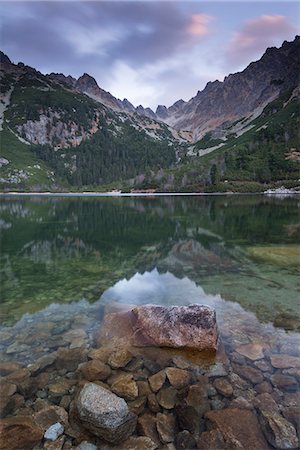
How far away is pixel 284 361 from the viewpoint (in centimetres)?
1118

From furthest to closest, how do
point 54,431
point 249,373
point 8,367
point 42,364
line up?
1. point 42,364
2. point 8,367
3. point 249,373
4. point 54,431

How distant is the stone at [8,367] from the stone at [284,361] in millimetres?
9007

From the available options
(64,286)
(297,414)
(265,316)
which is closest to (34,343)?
(64,286)

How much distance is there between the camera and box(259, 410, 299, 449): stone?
24.8 ft

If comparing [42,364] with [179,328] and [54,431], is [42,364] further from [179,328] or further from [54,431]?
[179,328]

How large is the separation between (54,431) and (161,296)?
11182 mm

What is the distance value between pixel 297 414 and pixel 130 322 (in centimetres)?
742

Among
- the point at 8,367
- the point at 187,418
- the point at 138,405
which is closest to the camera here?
the point at 187,418

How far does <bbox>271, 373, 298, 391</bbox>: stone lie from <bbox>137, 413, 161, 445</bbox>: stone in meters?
4.20

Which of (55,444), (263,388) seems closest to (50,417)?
(55,444)

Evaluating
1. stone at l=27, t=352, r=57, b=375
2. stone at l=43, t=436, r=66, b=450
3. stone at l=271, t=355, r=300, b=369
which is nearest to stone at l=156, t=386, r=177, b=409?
stone at l=43, t=436, r=66, b=450

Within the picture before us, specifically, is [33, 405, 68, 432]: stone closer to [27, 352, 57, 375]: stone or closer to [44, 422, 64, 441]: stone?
[44, 422, 64, 441]: stone

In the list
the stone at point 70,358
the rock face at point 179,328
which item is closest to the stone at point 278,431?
the rock face at point 179,328

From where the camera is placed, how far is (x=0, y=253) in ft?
98.8
